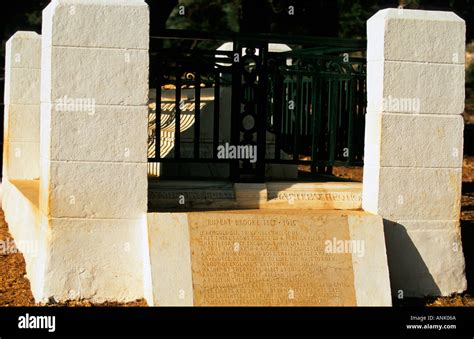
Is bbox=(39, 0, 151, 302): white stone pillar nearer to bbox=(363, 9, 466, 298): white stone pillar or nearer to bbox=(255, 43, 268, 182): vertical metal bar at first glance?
bbox=(255, 43, 268, 182): vertical metal bar

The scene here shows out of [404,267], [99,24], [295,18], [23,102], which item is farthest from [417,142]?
[295,18]

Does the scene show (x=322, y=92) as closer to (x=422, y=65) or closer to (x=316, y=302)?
(x=422, y=65)

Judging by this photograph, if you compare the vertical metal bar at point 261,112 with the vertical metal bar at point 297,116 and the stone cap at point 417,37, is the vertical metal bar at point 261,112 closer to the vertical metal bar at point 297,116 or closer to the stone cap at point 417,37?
the vertical metal bar at point 297,116

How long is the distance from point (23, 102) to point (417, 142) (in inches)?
217

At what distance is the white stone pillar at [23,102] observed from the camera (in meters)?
12.1

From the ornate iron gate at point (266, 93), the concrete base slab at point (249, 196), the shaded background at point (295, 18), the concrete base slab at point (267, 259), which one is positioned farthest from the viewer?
the shaded background at point (295, 18)

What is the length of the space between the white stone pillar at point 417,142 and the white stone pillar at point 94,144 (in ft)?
6.94

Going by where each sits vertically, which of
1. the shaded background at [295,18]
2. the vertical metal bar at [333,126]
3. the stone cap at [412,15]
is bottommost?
the vertical metal bar at [333,126]

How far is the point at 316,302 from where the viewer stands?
802 cm

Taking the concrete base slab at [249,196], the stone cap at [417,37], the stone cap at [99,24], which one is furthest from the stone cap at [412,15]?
the stone cap at [99,24]

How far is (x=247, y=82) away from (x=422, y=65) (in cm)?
178

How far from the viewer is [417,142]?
8766 mm

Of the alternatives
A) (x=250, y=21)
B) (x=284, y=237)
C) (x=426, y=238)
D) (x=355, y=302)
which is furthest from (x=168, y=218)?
(x=250, y=21)

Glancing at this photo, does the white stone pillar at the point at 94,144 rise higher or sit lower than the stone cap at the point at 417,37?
lower
